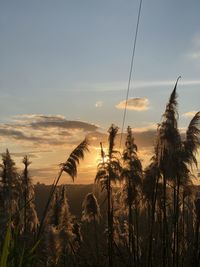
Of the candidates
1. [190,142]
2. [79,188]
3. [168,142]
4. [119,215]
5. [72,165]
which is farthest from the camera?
[79,188]

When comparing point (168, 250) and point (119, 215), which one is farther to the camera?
point (119, 215)

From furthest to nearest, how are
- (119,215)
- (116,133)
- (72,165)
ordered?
(119,215)
(116,133)
(72,165)

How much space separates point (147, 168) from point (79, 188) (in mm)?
159224

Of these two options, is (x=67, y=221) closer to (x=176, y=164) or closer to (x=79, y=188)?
(x=176, y=164)

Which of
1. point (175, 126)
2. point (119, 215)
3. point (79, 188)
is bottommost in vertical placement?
point (119, 215)

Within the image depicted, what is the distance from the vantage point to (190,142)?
1440cm

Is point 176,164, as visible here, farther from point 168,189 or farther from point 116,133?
point 168,189

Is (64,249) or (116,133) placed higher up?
(116,133)

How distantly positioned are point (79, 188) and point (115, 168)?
160 m

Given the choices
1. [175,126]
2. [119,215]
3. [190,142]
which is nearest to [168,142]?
[175,126]

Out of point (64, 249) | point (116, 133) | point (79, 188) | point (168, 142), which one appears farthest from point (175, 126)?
point (79, 188)

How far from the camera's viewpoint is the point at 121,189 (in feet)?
55.7

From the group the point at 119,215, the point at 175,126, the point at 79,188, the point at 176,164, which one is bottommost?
the point at 119,215

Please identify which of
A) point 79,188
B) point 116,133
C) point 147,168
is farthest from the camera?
point 79,188
